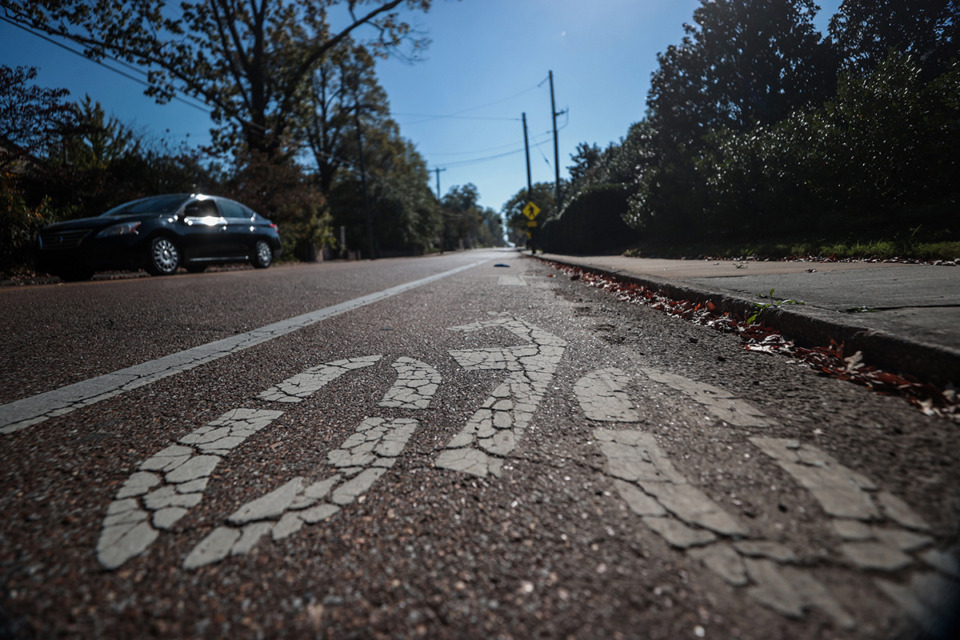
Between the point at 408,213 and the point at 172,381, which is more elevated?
the point at 408,213

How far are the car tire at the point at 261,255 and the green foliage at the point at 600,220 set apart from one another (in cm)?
1107

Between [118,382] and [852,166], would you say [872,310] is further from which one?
[852,166]

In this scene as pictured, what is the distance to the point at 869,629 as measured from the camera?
2.34ft

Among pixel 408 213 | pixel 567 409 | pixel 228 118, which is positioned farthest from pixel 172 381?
pixel 408 213

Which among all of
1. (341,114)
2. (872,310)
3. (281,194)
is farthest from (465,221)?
(872,310)

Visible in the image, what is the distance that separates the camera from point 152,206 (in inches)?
347

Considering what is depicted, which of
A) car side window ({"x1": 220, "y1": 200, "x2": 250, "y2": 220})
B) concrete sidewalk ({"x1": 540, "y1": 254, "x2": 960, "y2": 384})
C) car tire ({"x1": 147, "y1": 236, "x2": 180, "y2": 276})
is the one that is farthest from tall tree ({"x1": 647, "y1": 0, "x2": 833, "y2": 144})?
car tire ({"x1": 147, "y1": 236, "x2": 180, "y2": 276})

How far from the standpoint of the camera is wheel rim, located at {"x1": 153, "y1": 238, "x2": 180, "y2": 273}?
8289mm

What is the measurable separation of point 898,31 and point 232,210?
55.4 ft

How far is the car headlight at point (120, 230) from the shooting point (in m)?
7.47

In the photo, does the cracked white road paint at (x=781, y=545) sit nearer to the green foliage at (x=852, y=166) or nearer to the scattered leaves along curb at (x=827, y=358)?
the scattered leaves along curb at (x=827, y=358)

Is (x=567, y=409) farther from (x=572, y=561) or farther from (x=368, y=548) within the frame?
(x=368, y=548)

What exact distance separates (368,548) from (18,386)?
2.09m

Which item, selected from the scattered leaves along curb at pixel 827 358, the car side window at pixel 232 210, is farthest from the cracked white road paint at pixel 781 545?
the car side window at pixel 232 210
